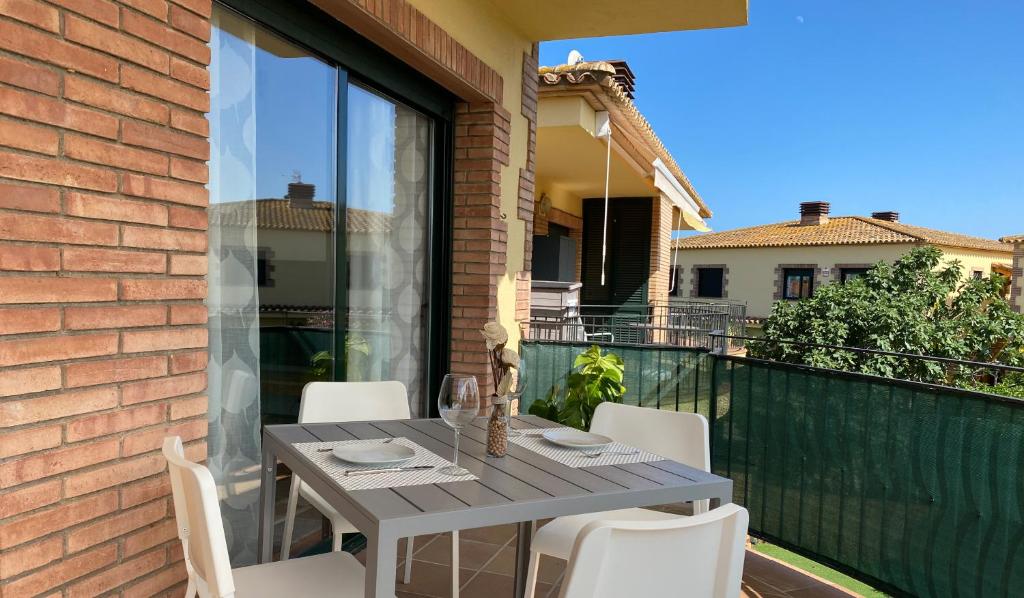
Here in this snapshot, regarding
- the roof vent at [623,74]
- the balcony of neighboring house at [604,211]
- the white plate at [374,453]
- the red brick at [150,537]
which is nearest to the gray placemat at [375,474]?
the white plate at [374,453]

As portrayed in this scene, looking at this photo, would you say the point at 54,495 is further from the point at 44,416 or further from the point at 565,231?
the point at 565,231

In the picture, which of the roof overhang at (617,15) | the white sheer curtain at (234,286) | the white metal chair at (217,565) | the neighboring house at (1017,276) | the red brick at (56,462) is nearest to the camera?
the white metal chair at (217,565)

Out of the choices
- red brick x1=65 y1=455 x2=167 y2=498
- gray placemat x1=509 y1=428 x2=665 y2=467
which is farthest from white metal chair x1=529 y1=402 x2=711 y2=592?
red brick x1=65 y1=455 x2=167 y2=498

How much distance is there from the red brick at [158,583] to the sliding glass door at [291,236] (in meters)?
0.55

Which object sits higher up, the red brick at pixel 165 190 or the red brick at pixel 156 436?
the red brick at pixel 165 190

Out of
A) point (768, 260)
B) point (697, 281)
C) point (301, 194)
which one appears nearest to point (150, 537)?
point (301, 194)

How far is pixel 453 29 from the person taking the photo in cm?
337

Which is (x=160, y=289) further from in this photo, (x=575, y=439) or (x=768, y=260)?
(x=768, y=260)

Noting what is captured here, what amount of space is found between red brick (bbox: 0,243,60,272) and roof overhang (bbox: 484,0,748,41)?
2859 millimetres

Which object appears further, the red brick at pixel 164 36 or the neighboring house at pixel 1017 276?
the neighboring house at pixel 1017 276

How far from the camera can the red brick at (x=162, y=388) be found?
165 cm

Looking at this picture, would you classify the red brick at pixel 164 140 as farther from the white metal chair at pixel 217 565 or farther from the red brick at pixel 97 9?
the white metal chair at pixel 217 565

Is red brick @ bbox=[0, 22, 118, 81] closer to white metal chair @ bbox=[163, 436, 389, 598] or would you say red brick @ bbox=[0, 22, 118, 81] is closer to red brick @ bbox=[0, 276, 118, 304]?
red brick @ bbox=[0, 276, 118, 304]

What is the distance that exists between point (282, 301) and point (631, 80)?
8.94m
